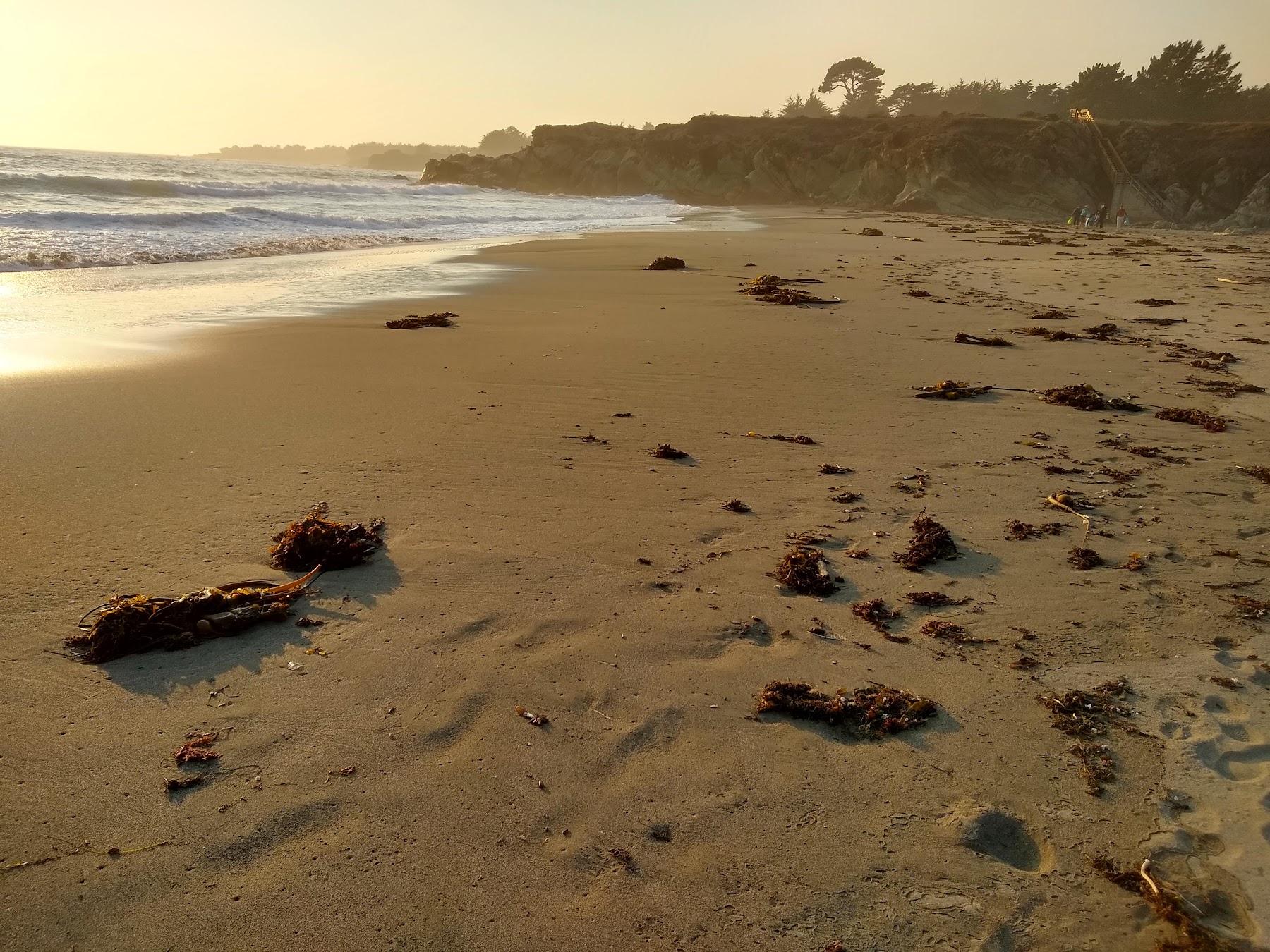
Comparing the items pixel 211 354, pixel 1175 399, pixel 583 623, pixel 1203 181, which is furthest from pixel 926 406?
pixel 1203 181

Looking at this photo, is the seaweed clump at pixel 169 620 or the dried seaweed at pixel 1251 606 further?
the dried seaweed at pixel 1251 606

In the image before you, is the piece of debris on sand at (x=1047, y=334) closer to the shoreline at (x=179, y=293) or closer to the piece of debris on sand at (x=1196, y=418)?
the piece of debris on sand at (x=1196, y=418)

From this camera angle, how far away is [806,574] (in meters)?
3.01

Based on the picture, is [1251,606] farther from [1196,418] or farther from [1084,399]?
[1084,399]

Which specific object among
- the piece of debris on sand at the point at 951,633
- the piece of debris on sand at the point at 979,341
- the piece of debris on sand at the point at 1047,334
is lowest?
the piece of debris on sand at the point at 951,633

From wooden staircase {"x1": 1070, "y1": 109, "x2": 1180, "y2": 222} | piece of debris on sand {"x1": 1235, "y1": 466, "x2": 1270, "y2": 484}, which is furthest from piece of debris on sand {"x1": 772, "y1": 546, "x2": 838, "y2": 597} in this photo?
wooden staircase {"x1": 1070, "y1": 109, "x2": 1180, "y2": 222}

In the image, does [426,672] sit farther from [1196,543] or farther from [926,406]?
[926,406]

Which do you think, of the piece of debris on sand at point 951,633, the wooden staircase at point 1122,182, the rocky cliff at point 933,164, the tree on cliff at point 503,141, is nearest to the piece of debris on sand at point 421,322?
the piece of debris on sand at point 951,633

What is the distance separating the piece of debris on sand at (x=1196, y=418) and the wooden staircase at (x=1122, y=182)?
32.3 m

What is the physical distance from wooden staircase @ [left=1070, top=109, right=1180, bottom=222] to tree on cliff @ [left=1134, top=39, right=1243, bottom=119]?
52.5ft

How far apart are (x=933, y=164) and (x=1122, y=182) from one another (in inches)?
307

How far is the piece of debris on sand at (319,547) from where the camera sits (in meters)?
2.97

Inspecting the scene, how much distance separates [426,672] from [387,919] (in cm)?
86

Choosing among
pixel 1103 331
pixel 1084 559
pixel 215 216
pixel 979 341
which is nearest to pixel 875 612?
pixel 1084 559
